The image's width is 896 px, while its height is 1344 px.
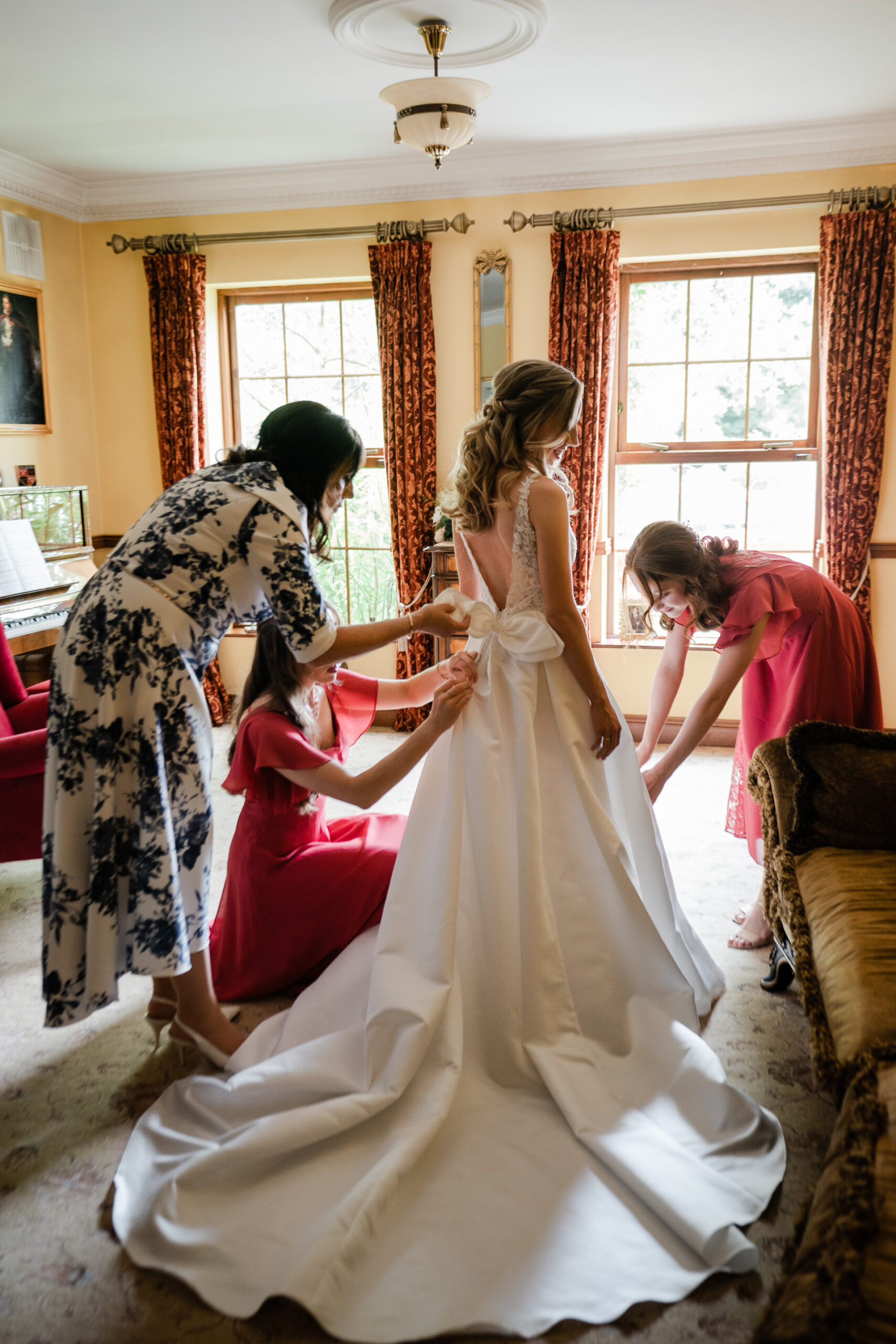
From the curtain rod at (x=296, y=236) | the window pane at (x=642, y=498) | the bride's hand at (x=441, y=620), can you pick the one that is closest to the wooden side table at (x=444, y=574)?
the window pane at (x=642, y=498)

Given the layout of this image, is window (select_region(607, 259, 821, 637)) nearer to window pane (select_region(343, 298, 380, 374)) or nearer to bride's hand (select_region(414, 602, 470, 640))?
window pane (select_region(343, 298, 380, 374))

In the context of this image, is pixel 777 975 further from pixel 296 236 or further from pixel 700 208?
pixel 296 236

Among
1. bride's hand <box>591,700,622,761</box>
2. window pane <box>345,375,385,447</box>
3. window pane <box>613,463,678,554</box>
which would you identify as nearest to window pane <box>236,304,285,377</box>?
window pane <box>345,375,385,447</box>

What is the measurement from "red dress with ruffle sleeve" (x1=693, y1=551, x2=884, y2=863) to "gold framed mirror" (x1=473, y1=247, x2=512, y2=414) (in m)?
2.64

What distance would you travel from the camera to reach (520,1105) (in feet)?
6.23

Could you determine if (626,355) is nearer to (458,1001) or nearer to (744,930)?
(744,930)

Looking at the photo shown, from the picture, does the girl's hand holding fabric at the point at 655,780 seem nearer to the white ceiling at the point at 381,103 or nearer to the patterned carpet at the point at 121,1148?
the patterned carpet at the point at 121,1148

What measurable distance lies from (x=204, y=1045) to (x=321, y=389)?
13.3 ft

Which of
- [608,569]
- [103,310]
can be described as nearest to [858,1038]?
[608,569]

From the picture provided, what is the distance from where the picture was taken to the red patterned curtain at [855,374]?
4359 mm

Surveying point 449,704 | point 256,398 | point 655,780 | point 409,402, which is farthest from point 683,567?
point 256,398

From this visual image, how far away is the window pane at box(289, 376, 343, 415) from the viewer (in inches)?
209

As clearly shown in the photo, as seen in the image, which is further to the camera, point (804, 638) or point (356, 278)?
point (356, 278)

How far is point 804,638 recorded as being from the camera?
104 inches
